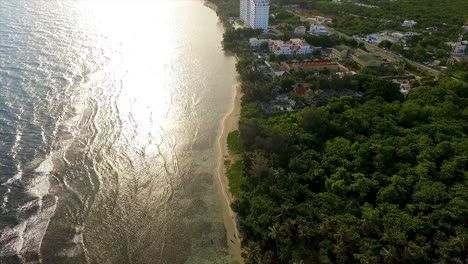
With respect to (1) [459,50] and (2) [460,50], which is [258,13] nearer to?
(1) [459,50]

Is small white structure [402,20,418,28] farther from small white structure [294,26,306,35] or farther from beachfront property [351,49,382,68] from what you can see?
beachfront property [351,49,382,68]

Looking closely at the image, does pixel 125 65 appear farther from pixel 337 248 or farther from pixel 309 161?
pixel 337 248

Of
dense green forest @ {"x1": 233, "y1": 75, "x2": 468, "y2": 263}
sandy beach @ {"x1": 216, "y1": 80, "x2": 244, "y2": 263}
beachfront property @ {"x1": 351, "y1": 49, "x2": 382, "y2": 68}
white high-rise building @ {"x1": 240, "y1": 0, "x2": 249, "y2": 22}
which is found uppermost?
white high-rise building @ {"x1": 240, "y1": 0, "x2": 249, "y2": 22}

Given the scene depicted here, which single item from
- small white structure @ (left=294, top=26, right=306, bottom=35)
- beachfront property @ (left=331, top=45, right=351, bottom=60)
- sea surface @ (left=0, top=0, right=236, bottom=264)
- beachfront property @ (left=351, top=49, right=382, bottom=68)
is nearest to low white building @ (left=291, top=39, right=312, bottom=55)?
beachfront property @ (left=331, top=45, right=351, bottom=60)

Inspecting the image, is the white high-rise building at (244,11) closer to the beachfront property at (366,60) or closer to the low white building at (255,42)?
the low white building at (255,42)

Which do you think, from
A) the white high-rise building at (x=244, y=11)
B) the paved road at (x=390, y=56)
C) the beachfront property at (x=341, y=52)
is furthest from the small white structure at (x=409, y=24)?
the white high-rise building at (x=244, y=11)

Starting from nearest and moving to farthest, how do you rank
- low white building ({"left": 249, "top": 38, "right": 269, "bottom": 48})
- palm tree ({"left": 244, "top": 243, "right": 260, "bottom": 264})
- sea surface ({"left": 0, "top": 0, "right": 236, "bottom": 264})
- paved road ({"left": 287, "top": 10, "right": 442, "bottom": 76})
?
palm tree ({"left": 244, "top": 243, "right": 260, "bottom": 264})
sea surface ({"left": 0, "top": 0, "right": 236, "bottom": 264})
paved road ({"left": 287, "top": 10, "right": 442, "bottom": 76})
low white building ({"left": 249, "top": 38, "right": 269, "bottom": 48})

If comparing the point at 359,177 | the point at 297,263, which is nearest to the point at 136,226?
the point at 297,263

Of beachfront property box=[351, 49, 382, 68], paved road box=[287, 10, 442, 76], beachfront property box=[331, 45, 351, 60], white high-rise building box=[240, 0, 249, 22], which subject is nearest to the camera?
beachfront property box=[351, 49, 382, 68]
